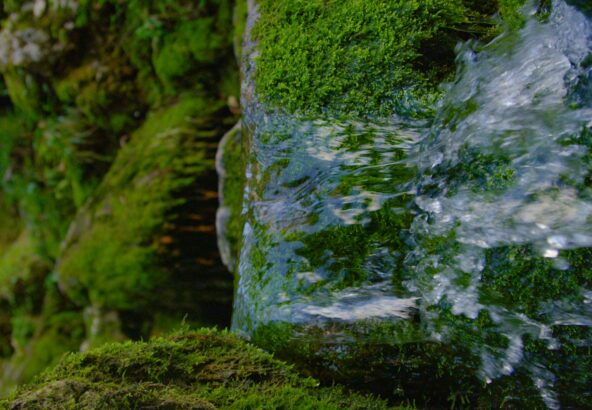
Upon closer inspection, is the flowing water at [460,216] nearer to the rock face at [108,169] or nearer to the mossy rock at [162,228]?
the mossy rock at [162,228]

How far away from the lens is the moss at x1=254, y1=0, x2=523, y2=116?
8.80ft

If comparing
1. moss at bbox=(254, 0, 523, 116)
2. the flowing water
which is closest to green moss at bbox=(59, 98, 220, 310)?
the flowing water

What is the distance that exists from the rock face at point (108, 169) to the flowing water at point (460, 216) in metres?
1.33

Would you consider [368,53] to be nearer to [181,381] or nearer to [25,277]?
[181,381]

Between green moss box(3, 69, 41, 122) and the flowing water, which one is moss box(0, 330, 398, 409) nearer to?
the flowing water

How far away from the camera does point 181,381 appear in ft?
7.82

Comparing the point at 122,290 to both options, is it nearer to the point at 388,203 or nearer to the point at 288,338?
the point at 288,338

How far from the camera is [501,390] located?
7.42 ft

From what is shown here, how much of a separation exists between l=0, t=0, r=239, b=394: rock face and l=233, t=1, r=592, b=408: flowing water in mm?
1327

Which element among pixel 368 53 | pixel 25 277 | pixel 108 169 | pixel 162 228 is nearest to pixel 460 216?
pixel 368 53

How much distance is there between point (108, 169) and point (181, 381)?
11.5ft

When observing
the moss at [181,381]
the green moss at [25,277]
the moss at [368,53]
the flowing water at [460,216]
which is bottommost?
the green moss at [25,277]

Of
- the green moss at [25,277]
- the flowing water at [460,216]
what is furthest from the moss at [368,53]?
the green moss at [25,277]

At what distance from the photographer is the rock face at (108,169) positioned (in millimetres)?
4211
